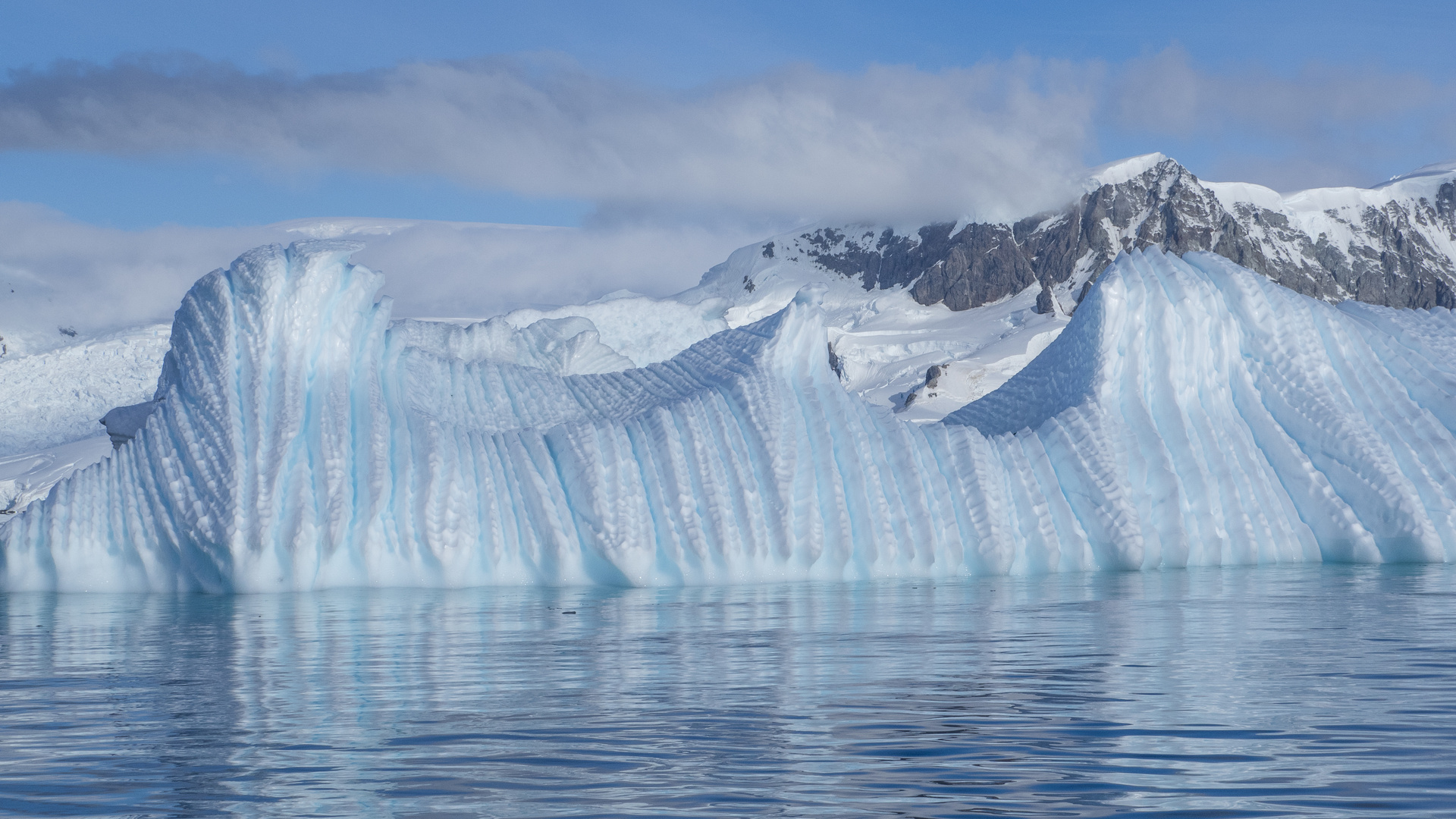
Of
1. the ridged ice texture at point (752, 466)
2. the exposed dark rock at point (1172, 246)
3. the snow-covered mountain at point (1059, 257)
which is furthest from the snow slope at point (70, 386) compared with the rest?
the exposed dark rock at point (1172, 246)

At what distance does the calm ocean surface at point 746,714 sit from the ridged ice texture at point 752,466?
310cm

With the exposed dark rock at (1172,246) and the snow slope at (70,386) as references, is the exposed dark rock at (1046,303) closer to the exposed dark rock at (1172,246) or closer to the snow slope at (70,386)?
the exposed dark rock at (1172,246)

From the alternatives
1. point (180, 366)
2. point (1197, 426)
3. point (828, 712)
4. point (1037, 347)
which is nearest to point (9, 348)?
point (1037, 347)

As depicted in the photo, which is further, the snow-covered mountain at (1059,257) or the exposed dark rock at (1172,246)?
the exposed dark rock at (1172,246)

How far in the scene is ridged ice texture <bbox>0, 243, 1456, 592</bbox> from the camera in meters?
11.8

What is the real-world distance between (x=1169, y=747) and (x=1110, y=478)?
9.83 m

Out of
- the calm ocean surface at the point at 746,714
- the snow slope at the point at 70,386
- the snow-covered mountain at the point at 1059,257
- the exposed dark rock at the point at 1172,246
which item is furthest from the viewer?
the exposed dark rock at the point at 1172,246

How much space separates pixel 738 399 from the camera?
13.4 m

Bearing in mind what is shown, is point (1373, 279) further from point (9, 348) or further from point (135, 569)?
point (135, 569)

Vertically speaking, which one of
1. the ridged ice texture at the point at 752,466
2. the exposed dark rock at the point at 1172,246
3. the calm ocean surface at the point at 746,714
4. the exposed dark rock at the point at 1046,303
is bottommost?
the calm ocean surface at the point at 746,714

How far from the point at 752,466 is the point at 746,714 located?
8.21 m

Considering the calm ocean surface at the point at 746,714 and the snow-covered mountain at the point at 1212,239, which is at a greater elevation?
the snow-covered mountain at the point at 1212,239

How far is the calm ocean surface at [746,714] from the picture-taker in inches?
133

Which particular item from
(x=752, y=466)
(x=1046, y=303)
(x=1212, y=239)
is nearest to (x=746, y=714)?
(x=752, y=466)
